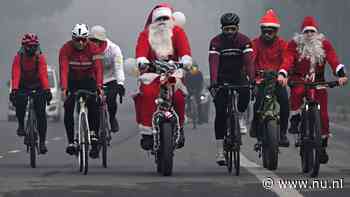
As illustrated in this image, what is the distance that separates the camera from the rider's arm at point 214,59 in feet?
49.5

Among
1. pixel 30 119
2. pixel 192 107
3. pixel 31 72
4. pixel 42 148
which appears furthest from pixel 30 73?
pixel 192 107

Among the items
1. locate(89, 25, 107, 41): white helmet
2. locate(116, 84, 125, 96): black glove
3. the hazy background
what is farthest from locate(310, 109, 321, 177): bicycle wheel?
the hazy background

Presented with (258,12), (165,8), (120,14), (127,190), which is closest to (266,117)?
(165,8)

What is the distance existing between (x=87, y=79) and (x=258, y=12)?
8107cm

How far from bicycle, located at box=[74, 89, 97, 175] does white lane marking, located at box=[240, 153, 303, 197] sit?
1.94 metres

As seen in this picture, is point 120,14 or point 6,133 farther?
point 120,14

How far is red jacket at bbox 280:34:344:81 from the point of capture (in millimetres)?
15148

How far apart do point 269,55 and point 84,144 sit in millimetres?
2623

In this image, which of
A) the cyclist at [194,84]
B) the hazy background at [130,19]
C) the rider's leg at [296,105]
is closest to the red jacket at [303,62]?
the rider's leg at [296,105]

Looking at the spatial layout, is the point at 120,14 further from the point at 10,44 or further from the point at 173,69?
the point at 173,69

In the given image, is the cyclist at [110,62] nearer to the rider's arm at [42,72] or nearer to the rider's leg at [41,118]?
the rider's leg at [41,118]

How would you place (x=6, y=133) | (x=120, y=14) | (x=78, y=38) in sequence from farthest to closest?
(x=120, y=14)
(x=6, y=133)
(x=78, y=38)

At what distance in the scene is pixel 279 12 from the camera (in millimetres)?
78562

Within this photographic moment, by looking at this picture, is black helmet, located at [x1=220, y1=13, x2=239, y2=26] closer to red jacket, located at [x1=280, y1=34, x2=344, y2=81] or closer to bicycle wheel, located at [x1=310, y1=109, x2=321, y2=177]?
red jacket, located at [x1=280, y1=34, x2=344, y2=81]
